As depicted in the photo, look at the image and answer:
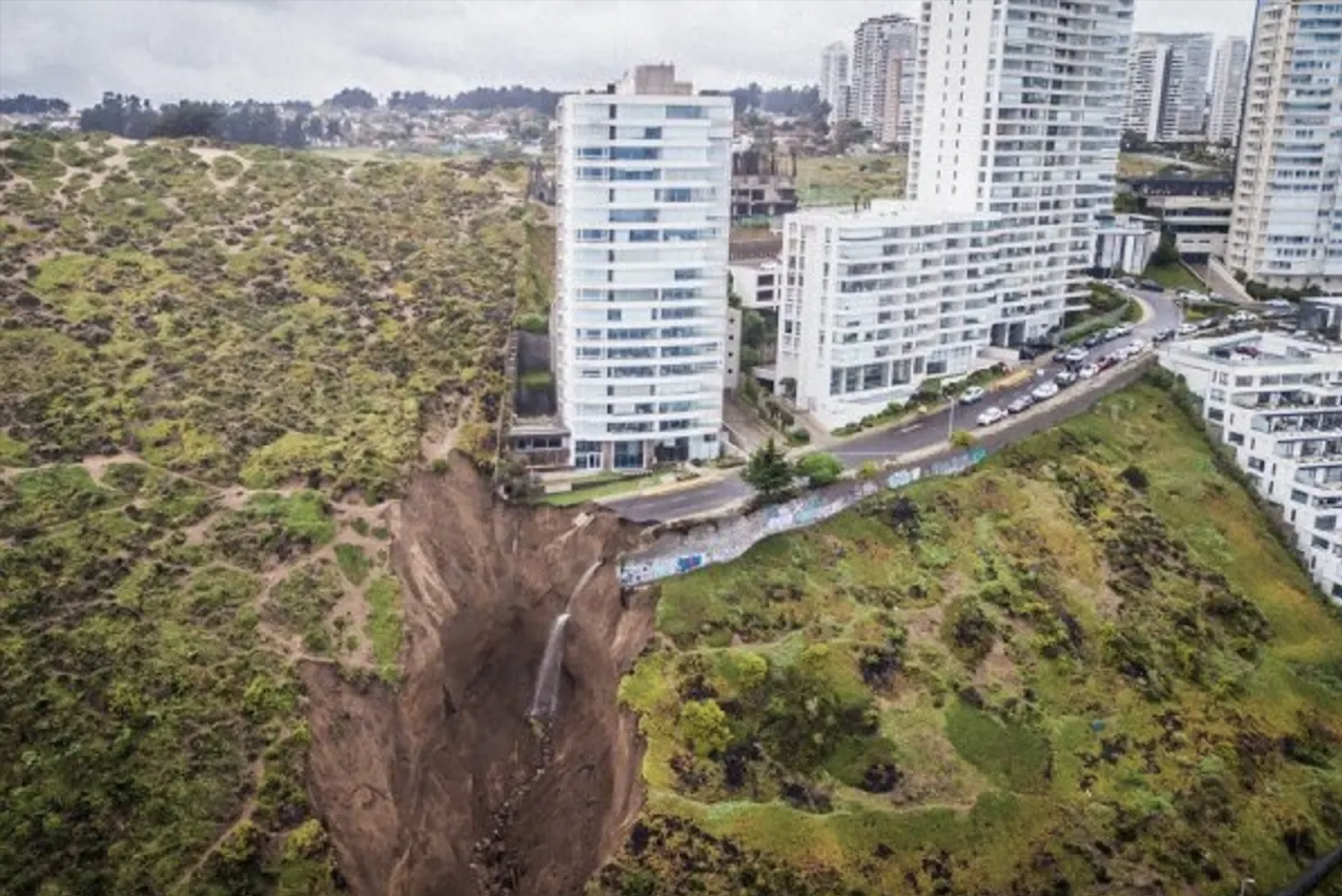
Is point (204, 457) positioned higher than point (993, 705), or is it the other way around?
point (204, 457)

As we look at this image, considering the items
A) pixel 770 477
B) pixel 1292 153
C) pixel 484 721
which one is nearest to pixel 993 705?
pixel 770 477

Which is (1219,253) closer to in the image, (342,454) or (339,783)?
(342,454)

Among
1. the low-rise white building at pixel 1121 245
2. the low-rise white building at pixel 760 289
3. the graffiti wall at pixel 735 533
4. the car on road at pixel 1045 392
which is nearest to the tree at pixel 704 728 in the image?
the graffiti wall at pixel 735 533

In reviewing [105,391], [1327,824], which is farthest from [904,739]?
[105,391]

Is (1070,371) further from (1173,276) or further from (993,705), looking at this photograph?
(1173,276)

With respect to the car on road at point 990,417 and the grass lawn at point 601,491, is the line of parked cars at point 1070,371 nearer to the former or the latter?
the car on road at point 990,417

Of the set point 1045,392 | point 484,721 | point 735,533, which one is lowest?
point 484,721
